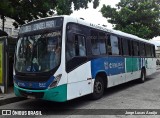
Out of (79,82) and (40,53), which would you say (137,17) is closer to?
(79,82)

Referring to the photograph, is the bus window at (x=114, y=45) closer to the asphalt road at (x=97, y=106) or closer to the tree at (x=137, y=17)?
the asphalt road at (x=97, y=106)

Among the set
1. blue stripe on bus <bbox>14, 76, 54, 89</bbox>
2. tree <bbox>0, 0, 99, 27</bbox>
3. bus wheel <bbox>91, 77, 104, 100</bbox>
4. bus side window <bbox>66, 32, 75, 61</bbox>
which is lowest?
bus wheel <bbox>91, 77, 104, 100</bbox>

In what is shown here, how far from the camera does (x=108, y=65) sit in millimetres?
9672

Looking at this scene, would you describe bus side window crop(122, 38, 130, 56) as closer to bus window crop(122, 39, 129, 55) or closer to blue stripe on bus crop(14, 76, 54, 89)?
bus window crop(122, 39, 129, 55)

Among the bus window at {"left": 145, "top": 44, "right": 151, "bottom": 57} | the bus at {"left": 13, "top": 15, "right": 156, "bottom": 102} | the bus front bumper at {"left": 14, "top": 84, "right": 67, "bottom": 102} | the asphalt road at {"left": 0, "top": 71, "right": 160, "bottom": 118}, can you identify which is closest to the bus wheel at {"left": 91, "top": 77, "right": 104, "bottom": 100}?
the bus at {"left": 13, "top": 15, "right": 156, "bottom": 102}

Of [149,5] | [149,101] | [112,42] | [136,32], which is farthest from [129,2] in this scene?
[149,101]

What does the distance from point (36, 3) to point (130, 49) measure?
5844mm

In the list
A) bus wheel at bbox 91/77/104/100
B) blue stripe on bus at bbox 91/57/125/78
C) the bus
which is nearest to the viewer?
the bus

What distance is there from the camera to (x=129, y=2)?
83.7ft

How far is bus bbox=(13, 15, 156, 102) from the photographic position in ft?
22.7

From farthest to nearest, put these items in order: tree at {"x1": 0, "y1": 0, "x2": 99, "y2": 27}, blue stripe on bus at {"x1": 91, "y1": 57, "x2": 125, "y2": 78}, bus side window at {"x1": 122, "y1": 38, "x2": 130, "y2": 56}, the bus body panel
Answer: tree at {"x1": 0, "y1": 0, "x2": 99, "y2": 27} < bus side window at {"x1": 122, "y1": 38, "x2": 130, "y2": 56} < blue stripe on bus at {"x1": 91, "y1": 57, "x2": 125, "y2": 78} < the bus body panel

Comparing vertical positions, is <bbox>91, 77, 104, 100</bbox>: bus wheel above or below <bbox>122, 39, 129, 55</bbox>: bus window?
below

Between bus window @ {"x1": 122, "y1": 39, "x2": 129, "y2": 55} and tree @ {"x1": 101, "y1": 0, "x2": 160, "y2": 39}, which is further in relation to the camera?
tree @ {"x1": 101, "y1": 0, "x2": 160, "y2": 39}

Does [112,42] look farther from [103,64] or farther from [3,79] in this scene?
[3,79]
